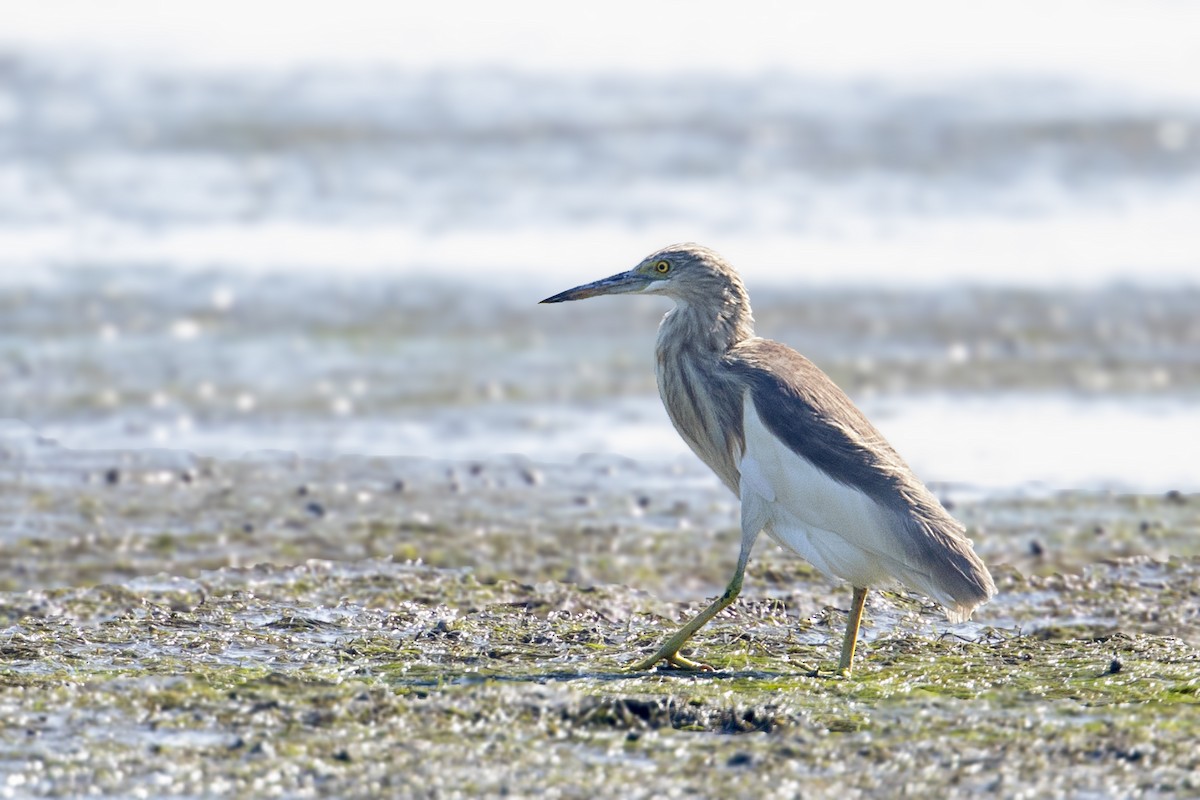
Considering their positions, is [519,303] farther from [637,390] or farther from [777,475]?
[777,475]

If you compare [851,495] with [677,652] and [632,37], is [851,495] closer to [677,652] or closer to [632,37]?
[677,652]

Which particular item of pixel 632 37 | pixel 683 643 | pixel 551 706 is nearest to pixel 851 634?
pixel 683 643

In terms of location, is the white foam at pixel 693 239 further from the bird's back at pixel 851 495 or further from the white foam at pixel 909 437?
the bird's back at pixel 851 495

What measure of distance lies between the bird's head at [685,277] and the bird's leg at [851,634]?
4.08ft

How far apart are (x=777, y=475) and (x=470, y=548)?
8.59 feet

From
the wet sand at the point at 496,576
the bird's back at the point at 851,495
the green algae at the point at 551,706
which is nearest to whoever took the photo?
the green algae at the point at 551,706

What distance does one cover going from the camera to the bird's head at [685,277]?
20.5 feet

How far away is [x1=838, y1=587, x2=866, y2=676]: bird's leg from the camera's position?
564 cm

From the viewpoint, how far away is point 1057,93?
856 inches

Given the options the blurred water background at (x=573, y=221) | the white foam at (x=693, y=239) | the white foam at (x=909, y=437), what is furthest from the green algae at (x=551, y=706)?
the white foam at (x=693, y=239)

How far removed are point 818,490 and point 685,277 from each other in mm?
1080

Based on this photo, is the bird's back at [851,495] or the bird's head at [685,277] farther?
the bird's head at [685,277]

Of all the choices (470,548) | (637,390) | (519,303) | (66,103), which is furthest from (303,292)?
(66,103)

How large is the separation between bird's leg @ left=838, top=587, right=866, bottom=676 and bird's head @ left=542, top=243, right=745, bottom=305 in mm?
1242
